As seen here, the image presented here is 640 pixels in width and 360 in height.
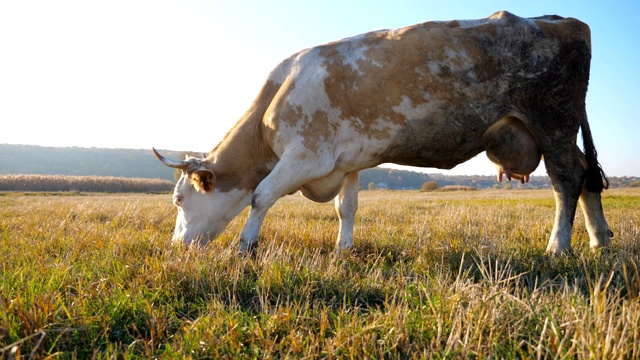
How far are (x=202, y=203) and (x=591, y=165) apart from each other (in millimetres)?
4766

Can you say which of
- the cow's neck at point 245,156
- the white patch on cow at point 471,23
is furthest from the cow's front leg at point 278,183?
the white patch on cow at point 471,23

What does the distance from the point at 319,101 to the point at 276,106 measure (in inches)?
20.4

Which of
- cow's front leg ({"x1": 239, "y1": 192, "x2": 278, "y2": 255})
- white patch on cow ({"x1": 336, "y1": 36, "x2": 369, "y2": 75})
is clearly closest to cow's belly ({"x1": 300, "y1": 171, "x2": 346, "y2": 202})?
cow's front leg ({"x1": 239, "y1": 192, "x2": 278, "y2": 255})

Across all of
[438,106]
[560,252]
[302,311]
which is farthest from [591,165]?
[302,311]

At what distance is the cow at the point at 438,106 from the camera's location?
4809 millimetres

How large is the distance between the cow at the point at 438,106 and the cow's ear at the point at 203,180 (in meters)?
0.02

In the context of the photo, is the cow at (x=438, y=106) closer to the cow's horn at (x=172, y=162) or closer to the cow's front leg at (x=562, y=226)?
the cow's front leg at (x=562, y=226)

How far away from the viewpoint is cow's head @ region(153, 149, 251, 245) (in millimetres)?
5469

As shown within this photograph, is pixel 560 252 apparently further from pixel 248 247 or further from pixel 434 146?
pixel 248 247

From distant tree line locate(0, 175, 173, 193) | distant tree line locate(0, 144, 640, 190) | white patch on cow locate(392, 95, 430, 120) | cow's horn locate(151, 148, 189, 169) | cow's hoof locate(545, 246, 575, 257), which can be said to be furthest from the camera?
distant tree line locate(0, 144, 640, 190)

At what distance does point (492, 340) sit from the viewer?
1.94 m

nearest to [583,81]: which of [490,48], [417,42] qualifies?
[490,48]

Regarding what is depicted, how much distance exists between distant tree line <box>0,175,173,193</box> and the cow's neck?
154 feet

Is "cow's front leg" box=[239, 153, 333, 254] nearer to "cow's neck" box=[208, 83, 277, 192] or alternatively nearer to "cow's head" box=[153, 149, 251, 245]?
"cow's neck" box=[208, 83, 277, 192]
